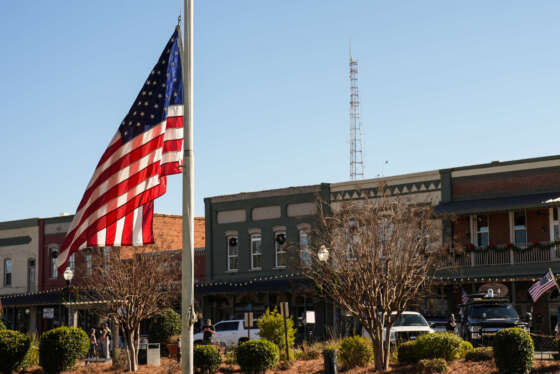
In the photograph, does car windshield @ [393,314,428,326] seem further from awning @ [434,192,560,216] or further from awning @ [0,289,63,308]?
awning @ [0,289,63,308]

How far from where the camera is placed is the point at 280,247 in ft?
152

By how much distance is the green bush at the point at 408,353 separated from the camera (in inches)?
947

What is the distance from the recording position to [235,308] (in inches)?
1845

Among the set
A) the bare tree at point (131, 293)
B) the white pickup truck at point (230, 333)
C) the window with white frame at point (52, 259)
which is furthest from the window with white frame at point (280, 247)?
the window with white frame at point (52, 259)

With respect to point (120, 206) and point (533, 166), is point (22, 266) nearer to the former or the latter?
point (533, 166)

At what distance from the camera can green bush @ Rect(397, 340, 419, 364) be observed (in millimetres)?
24047

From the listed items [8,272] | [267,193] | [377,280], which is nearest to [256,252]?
[267,193]

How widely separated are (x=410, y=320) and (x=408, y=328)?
682 millimetres

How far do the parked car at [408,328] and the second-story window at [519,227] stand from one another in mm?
9807

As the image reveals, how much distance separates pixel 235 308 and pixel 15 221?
19808 mm

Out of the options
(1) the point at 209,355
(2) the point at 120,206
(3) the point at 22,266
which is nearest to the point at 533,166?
(1) the point at 209,355

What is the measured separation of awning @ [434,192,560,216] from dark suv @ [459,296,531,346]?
8.07 meters

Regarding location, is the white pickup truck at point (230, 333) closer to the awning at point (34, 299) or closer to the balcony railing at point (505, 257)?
the balcony railing at point (505, 257)

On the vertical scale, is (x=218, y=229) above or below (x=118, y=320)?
above
